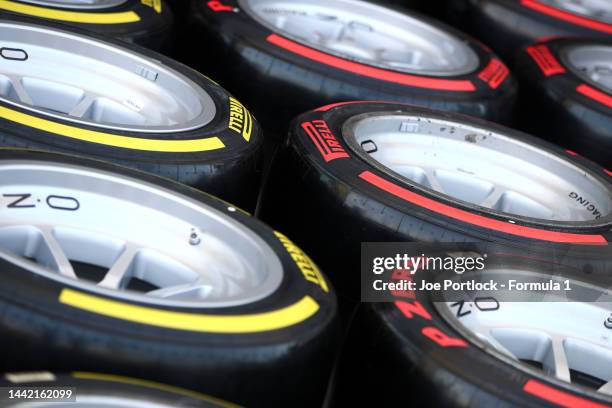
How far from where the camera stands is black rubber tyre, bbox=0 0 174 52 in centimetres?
203

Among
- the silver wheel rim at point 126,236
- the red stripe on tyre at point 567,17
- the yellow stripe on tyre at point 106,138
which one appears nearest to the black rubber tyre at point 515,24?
the red stripe on tyre at point 567,17

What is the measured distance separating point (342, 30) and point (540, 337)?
137 centimetres

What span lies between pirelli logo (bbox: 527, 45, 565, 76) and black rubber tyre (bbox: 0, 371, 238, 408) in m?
1.62

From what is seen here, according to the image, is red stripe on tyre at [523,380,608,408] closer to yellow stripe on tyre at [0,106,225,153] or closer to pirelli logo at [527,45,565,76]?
yellow stripe on tyre at [0,106,225,153]

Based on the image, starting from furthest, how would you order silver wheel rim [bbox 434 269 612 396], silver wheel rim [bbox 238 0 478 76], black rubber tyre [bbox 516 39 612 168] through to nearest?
silver wheel rim [bbox 238 0 478 76] → black rubber tyre [bbox 516 39 612 168] → silver wheel rim [bbox 434 269 612 396]

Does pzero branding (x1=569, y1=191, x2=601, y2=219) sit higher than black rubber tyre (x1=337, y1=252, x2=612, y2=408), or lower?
lower

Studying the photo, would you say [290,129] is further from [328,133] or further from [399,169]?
[399,169]

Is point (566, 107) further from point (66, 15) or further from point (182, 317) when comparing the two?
point (182, 317)

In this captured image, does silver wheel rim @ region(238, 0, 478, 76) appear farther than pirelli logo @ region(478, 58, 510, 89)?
Yes

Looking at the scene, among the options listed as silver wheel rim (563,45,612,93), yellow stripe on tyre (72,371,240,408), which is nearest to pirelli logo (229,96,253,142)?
yellow stripe on tyre (72,371,240,408)

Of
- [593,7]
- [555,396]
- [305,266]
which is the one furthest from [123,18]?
[593,7]

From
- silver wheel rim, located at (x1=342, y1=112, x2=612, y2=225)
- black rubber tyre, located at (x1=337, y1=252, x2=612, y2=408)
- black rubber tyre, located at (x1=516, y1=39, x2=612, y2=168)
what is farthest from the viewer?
black rubber tyre, located at (x1=516, y1=39, x2=612, y2=168)

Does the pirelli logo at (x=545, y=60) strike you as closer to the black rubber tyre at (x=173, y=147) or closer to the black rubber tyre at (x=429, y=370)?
the black rubber tyre at (x=173, y=147)

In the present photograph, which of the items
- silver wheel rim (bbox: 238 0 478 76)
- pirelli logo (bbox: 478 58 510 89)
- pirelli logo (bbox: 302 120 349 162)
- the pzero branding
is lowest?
silver wheel rim (bbox: 238 0 478 76)
